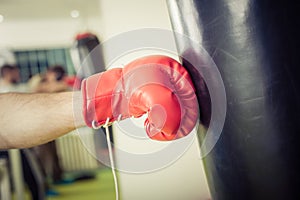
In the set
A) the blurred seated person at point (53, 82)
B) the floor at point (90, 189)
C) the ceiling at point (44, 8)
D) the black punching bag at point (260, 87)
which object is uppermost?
the ceiling at point (44, 8)

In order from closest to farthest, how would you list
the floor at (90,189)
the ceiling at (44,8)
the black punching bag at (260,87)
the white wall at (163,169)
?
the black punching bag at (260,87) < the white wall at (163,169) < the floor at (90,189) < the ceiling at (44,8)

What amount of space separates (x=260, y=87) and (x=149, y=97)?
0.21m

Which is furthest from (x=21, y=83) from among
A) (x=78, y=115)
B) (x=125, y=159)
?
(x=78, y=115)

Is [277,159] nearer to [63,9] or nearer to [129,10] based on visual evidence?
[129,10]

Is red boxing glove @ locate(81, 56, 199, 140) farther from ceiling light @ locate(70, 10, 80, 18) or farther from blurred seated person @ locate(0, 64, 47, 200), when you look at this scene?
ceiling light @ locate(70, 10, 80, 18)

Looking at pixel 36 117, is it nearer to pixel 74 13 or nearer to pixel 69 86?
pixel 69 86

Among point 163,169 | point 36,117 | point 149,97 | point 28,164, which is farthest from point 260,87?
point 28,164

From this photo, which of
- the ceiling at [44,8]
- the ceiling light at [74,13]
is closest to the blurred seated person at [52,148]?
the ceiling at [44,8]

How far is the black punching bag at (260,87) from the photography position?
1.92 ft

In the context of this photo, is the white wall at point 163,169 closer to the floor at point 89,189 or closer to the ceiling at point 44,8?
the floor at point 89,189

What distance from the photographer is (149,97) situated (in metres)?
0.60

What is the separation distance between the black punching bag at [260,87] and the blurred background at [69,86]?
1569 mm

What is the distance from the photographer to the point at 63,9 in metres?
4.45

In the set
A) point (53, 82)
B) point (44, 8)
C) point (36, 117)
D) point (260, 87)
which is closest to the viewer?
point (260, 87)
